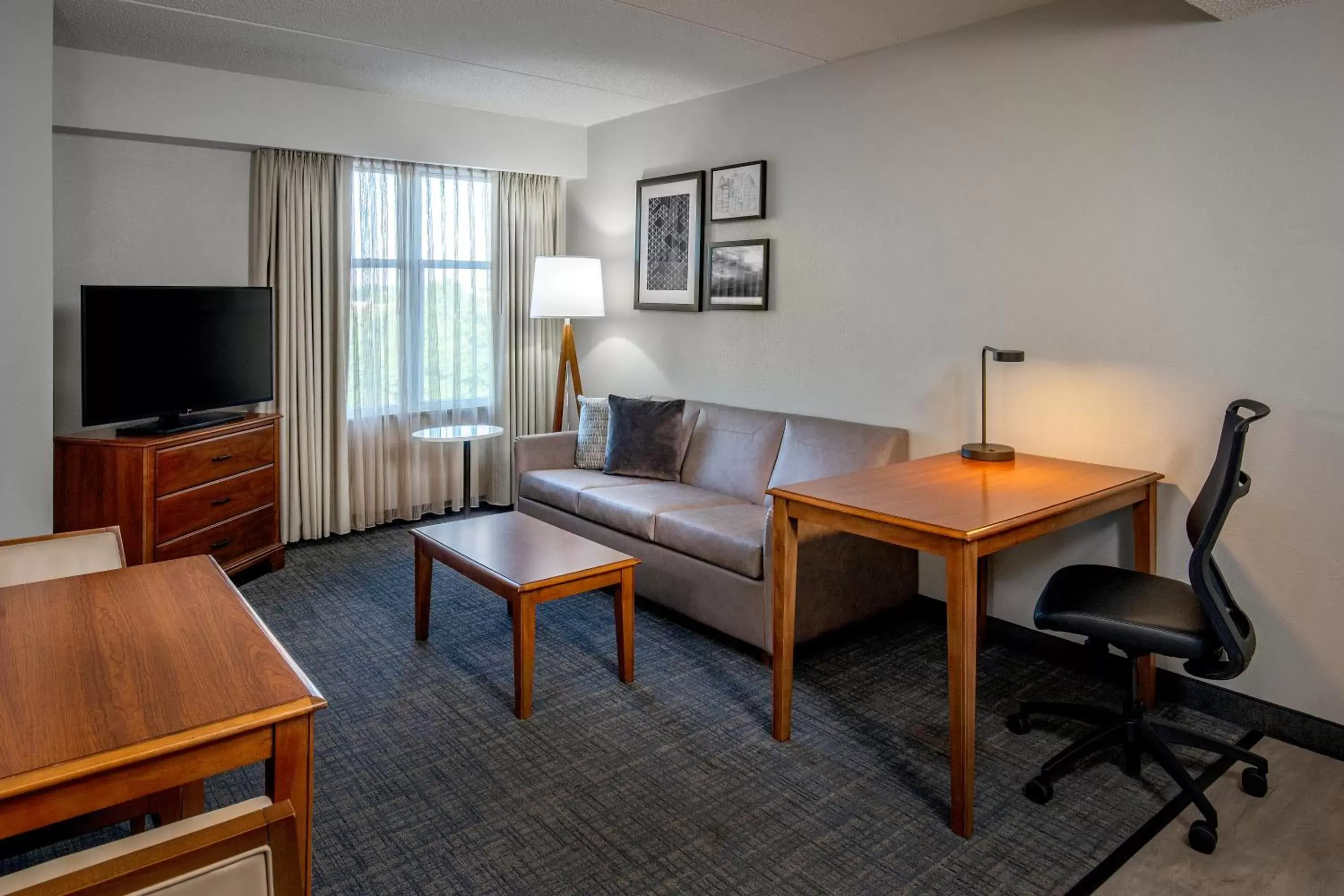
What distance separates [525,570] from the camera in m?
3.03

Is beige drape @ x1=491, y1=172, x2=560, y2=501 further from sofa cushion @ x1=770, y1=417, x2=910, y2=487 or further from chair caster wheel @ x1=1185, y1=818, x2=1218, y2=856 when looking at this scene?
chair caster wheel @ x1=1185, y1=818, x2=1218, y2=856

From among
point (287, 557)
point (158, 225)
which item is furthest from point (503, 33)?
point (287, 557)

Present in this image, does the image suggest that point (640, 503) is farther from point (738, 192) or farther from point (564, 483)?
point (738, 192)

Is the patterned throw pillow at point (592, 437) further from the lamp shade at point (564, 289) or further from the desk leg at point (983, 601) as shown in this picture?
the desk leg at point (983, 601)

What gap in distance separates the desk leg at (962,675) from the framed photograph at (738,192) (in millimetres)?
2636

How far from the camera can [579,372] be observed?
574cm

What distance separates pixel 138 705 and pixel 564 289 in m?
3.96

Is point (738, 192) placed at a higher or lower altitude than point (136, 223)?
higher

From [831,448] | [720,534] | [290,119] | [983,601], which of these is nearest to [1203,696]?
[983,601]

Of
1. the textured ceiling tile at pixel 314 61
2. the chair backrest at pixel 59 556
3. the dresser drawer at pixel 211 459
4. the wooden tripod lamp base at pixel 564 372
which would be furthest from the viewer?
the wooden tripod lamp base at pixel 564 372

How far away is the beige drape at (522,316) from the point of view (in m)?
5.54

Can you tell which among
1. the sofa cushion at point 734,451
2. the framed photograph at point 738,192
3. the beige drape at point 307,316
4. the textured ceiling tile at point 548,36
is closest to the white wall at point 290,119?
the beige drape at point 307,316

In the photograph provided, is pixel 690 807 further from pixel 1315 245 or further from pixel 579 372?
pixel 579 372

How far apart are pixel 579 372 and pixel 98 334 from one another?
2.73 meters
